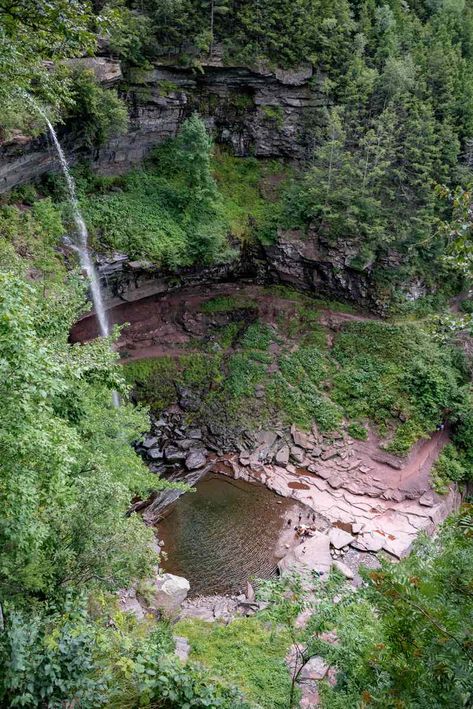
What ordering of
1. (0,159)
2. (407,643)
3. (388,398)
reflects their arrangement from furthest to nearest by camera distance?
(388,398) < (0,159) < (407,643)

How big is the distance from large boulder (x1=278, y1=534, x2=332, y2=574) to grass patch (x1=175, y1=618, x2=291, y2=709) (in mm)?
3315

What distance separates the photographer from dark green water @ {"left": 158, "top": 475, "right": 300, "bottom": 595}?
15.3 m

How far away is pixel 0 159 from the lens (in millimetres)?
15688

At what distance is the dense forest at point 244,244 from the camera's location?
24.1 feet

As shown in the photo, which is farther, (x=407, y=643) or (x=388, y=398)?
(x=388, y=398)

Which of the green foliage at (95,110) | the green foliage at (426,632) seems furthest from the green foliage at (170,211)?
the green foliage at (426,632)

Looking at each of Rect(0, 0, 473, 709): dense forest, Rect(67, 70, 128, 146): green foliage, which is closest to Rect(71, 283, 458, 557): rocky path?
Rect(0, 0, 473, 709): dense forest

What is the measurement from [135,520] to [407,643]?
6635mm

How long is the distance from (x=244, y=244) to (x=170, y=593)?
54.8 ft

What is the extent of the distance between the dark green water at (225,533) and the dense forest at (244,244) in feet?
9.27

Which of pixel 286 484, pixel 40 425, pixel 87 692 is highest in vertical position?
pixel 40 425

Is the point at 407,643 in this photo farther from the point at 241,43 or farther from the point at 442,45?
the point at 442,45

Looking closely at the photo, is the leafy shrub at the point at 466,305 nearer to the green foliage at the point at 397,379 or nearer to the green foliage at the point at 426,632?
the green foliage at the point at 397,379

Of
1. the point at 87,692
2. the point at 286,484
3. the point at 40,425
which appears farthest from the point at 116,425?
the point at 286,484
